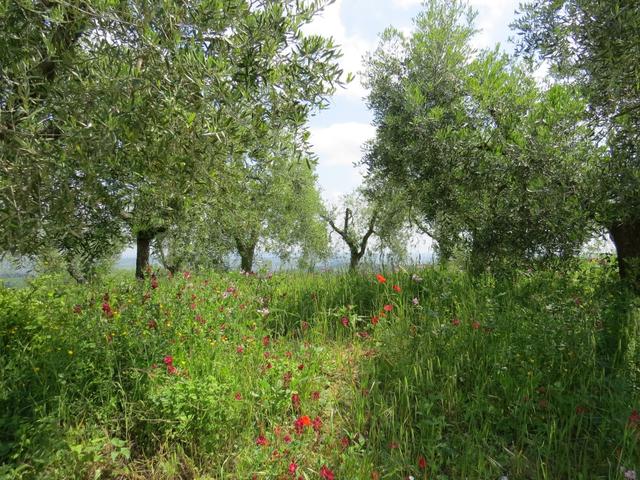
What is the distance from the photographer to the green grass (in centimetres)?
419

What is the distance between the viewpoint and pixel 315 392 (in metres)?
5.08

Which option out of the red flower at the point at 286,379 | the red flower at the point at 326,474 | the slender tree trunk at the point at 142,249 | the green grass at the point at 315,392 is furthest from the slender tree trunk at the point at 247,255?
the red flower at the point at 326,474

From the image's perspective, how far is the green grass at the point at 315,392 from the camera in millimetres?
4191

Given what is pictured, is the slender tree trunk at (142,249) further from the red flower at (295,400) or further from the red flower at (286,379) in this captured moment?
the red flower at (295,400)

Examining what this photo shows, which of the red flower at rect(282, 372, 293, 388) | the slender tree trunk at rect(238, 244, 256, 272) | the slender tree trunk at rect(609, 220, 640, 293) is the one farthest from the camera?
the slender tree trunk at rect(238, 244, 256, 272)

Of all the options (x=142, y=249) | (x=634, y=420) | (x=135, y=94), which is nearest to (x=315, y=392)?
(x=634, y=420)

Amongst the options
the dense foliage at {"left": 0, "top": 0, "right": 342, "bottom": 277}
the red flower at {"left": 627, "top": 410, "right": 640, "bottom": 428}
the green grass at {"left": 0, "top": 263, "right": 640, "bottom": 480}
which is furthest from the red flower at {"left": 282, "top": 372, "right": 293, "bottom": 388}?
the red flower at {"left": 627, "top": 410, "right": 640, "bottom": 428}

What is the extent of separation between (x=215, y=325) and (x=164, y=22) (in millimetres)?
4317

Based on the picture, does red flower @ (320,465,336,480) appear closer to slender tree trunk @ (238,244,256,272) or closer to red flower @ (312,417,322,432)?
red flower @ (312,417,322,432)

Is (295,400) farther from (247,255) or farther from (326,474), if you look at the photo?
(247,255)

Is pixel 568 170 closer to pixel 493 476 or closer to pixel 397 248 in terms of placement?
pixel 493 476

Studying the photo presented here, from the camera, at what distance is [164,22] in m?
4.03

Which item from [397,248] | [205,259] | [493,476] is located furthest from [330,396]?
[397,248]

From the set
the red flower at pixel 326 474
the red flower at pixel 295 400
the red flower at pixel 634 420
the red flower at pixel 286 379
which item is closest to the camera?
the red flower at pixel 326 474
